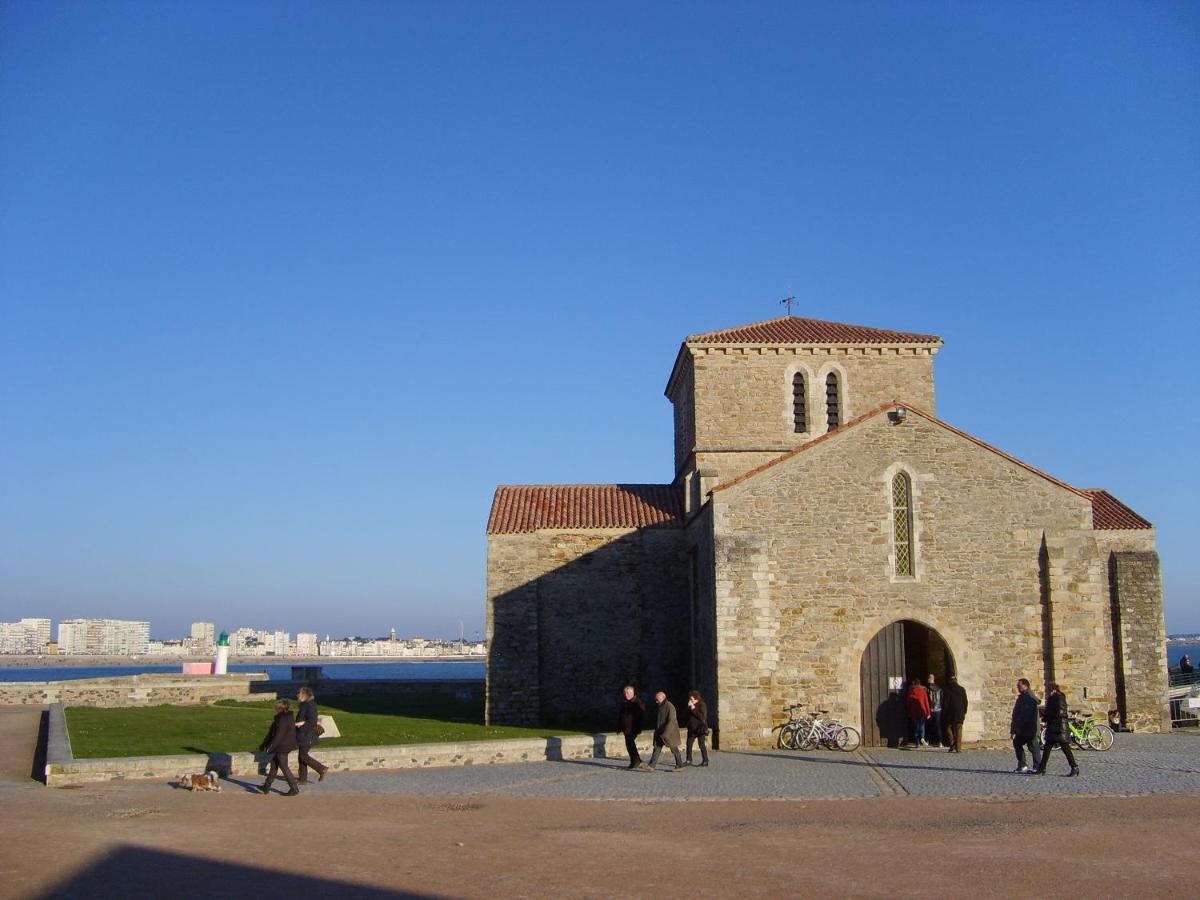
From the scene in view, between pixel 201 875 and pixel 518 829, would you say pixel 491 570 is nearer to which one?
pixel 518 829

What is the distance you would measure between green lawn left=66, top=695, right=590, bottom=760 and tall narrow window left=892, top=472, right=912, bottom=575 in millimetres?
8329

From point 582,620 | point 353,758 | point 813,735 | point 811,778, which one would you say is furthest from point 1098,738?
point 353,758

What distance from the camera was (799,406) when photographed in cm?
2973

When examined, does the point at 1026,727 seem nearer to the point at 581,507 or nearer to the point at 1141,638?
the point at 1141,638

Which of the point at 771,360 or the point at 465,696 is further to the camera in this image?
the point at 465,696

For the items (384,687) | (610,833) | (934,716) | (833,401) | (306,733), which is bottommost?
(384,687)

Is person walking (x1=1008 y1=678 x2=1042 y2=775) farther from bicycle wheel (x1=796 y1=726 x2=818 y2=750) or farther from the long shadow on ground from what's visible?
the long shadow on ground

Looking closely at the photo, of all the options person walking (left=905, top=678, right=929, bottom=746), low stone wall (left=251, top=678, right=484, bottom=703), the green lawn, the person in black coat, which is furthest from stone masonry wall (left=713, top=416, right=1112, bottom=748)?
low stone wall (left=251, top=678, right=484, bottom=703)

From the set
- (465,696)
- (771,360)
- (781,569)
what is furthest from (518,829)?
(465,696)

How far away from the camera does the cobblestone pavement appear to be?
1548 cm

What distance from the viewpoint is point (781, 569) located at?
21.7 m

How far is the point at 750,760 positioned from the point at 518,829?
8105 mm

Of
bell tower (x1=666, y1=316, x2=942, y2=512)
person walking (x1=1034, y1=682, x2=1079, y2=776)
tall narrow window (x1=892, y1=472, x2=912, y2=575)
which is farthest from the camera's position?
bell tower (x1=666, y1=316, x2=942, y2=512)

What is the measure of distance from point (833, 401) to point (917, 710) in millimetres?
10668
